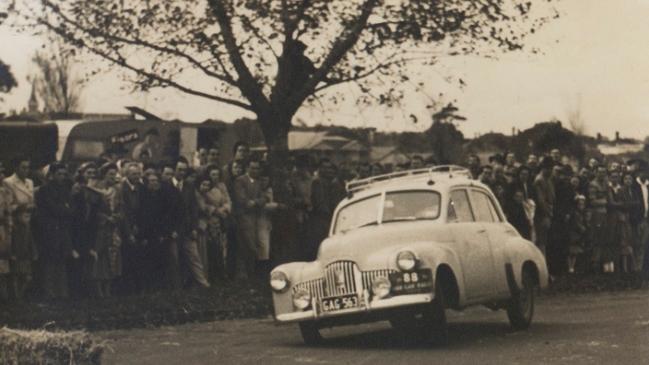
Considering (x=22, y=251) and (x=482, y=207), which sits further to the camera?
(x=22, y=251)

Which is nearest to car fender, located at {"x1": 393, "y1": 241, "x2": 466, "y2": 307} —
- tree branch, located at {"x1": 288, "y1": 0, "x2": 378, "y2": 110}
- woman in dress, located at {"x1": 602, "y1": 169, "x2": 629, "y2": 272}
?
tree branch, located at {"x1": 288, "y1": 0, "x2": 378, "y2": 110}

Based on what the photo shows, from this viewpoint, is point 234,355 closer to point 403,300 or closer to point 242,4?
point 403,300

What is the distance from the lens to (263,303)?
52.9 ft

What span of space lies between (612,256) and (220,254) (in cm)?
798

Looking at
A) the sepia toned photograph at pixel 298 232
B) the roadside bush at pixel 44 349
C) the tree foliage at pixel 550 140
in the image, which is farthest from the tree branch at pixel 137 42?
the tree foliage at pixel 550 140

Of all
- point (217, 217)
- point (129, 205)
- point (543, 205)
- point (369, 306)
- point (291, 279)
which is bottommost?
point (369, 306)

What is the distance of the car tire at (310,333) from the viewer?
39.5 ft

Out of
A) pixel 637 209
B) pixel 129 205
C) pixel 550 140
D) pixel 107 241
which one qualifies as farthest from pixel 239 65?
pixel 550 140

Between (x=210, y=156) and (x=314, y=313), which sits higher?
(x=210, y=156)

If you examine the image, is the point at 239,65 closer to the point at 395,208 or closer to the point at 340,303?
the point at 395,208

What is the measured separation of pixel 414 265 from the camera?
37.3ft

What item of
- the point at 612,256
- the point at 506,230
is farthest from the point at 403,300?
the point at 612,256

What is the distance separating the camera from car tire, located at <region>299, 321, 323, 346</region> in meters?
12.0

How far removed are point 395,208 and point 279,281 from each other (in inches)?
57.9
